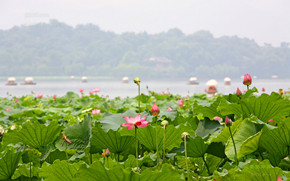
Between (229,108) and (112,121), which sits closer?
(229,108)

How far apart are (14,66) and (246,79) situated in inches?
2949

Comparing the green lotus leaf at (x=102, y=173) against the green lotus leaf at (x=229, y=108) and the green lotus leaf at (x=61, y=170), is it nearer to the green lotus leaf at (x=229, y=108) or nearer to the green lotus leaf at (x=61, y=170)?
the green lotus leaf at (x=61, y=170)

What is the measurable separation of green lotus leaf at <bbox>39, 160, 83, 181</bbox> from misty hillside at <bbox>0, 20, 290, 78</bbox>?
67.9 m

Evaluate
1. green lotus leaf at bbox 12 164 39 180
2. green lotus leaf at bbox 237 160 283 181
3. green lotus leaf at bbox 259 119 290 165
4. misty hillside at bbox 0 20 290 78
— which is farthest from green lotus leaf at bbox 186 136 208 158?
misty hillside at bbox 0 20 290 78

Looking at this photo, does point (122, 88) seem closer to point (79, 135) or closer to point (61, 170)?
point (79, 135)

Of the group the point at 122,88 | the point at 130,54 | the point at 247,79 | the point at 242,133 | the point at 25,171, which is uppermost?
the point at 130,54

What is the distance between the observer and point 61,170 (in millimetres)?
745

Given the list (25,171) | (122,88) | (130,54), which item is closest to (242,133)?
(25,171)

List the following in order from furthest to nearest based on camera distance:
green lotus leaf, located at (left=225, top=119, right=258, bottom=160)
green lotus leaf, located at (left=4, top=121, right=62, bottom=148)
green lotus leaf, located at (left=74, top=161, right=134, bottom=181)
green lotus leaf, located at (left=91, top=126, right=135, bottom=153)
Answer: green lotus leaf, located at (left=4, top=121, right=62, bottom=148)
green lotus leaf, located at (left=91, top=126, right=135, bottom=153)
green lotus leaf, located at (left=225, top=119, right=258, bottom=160)
green lotus leaf, located at (left=74, top=161, right=134, bottom=181)

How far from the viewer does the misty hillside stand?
70500 millimetres

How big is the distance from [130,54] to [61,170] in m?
77.4

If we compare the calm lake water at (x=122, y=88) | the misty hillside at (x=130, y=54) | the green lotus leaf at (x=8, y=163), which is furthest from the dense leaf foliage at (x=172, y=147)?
the misty hillside at (x=130, y=54)

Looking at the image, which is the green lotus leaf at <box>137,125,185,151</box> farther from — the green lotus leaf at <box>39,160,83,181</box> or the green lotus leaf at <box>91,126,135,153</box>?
the green lotus leaf at <box>39,160,83,181</box>

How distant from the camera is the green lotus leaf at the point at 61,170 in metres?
0.74
